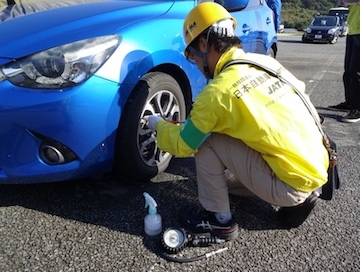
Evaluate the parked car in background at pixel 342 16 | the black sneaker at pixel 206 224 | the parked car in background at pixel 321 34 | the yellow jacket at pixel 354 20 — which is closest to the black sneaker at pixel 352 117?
the yellow jacket at pixel 354 20

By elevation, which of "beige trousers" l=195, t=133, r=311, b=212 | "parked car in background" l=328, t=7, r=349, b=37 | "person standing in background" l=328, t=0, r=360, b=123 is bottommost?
"parked car in background" l=328, t=7, r=349, b=37

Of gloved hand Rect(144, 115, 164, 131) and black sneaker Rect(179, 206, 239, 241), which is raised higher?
gloved hand Rect(144, 115, 164, 131)

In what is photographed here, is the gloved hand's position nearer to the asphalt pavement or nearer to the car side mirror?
the asphalt pavement

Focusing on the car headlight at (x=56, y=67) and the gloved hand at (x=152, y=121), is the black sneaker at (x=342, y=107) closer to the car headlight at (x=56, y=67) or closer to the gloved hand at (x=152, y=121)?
the gloved hand at (x=152, y=121)

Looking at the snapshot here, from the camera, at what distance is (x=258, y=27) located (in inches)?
150

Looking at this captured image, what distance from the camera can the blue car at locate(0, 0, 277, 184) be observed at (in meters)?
1.99

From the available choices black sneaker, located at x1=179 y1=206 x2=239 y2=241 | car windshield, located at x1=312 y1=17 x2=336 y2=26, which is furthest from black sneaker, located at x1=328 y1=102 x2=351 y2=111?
car windshield, located at x1=312 y1=17 x2=336 y2=26

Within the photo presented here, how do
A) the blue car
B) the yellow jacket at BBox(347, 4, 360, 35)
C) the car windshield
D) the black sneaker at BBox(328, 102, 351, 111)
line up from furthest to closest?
1. the car windshield
2. the black sneaker at BBox(328, 102, 351, 111)
3. the yellow jacket at BBox(347, 4, 360, 35)
4. the blue car

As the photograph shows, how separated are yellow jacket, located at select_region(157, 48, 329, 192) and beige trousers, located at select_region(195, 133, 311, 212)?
0.06m

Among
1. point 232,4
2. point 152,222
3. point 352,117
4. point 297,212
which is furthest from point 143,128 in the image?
point 352,117

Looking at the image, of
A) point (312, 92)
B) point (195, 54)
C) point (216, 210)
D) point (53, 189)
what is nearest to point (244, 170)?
point (216, 210)

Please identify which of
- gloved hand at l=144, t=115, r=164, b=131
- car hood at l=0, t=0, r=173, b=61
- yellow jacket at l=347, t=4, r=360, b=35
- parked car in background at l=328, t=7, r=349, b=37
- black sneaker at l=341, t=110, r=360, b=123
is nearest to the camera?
car hood at l=0, t=0, r=173, b=61

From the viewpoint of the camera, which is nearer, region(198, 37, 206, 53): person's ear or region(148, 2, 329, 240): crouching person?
region(148, 2, 329, 240): crouching person

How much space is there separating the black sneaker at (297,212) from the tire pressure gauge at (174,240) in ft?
1.94
